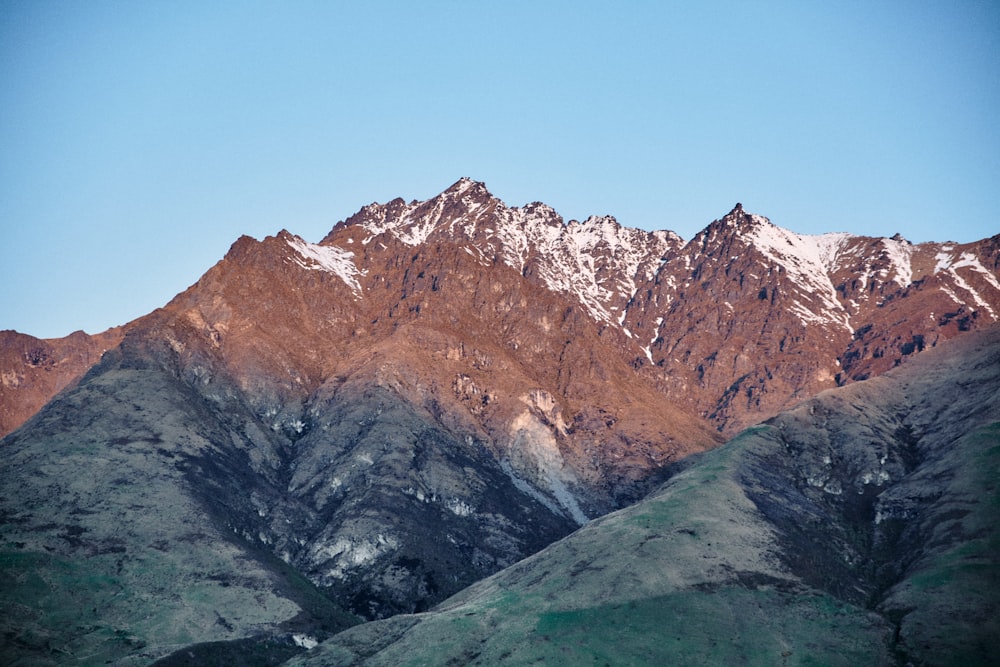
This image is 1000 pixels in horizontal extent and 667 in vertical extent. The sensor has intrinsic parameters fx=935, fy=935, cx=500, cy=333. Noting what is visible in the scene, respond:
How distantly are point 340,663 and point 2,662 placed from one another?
2760 inches

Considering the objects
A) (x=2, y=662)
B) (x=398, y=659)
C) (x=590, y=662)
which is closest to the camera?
(x=590, y=662)

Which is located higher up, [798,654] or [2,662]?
[2,662]

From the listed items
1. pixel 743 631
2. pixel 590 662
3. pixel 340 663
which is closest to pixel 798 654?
pixel 743 631

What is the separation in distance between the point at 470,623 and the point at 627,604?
32.0m

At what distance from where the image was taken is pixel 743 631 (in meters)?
174

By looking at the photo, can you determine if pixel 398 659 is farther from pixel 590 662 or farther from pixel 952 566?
pixel 952 566

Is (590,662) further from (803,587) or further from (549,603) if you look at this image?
(803,587)

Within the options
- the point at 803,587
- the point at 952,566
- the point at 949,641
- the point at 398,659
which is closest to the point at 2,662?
the point at 398,659

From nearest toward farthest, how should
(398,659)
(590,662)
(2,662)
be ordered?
(590,662)
(398,659)
(2,662)

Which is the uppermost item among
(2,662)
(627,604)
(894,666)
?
(2,662)

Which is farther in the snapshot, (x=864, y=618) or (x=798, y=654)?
(x=864, y=618)

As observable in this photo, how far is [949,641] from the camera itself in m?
168

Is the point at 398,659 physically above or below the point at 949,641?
above

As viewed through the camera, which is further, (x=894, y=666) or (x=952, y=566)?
(x=952, y=566)
